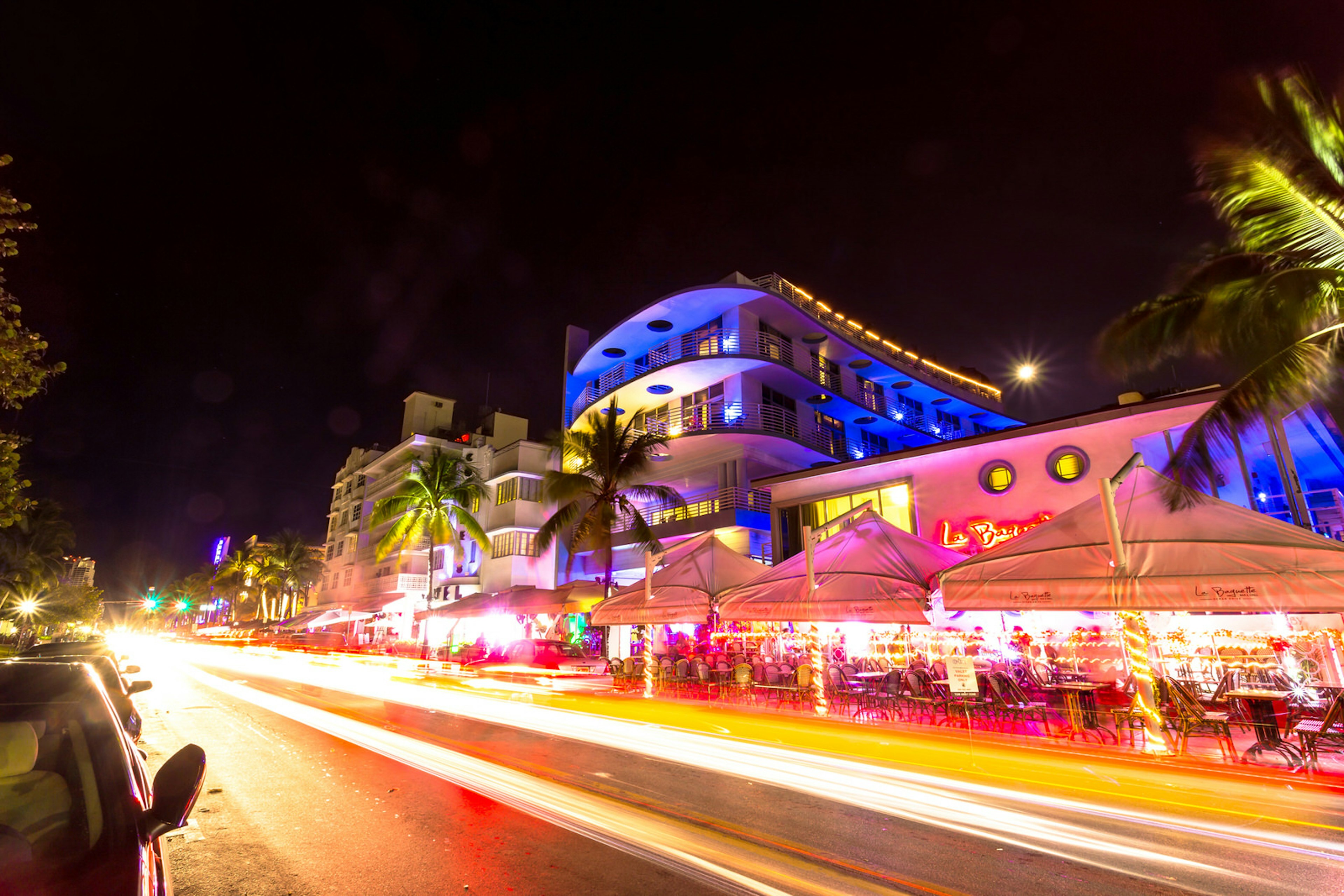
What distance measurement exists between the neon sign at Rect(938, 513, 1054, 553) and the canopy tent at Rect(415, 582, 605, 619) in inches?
452

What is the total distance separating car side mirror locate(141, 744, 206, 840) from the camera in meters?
2.38

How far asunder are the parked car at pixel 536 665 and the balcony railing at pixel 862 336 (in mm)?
18431

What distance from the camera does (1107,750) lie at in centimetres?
1003

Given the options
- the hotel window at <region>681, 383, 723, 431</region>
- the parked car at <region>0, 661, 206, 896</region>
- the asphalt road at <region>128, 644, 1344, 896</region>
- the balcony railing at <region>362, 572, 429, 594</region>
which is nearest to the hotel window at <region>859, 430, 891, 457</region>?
the hotel window at <region>681, 383, 723, 431</region>

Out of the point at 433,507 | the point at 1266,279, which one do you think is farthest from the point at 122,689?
the point at 433,507

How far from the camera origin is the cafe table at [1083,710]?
1088 cm

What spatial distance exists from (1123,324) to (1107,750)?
771cm

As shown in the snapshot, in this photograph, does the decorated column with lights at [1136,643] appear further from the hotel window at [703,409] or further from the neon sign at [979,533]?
the hotel window at [703,409]

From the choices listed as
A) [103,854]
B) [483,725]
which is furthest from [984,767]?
[103,854]

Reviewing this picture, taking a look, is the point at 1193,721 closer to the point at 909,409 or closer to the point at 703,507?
the point at 703,507

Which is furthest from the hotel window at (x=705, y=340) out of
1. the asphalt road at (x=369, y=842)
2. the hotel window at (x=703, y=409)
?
the asphalt road at (x=369, y=842)

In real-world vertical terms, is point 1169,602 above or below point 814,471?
below

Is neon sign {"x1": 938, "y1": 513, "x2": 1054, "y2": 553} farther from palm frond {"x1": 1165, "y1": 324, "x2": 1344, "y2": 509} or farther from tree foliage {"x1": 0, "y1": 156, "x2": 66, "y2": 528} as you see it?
tree foliage {"x1": 0, "y1": 156, "x2": 66, "y2": 528}

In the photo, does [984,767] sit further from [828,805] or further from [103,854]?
[103,854]
